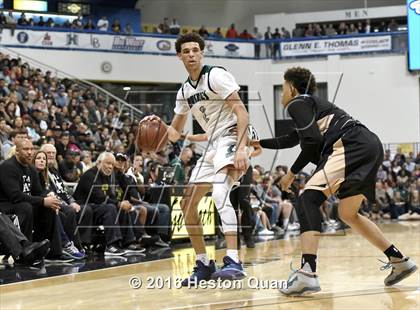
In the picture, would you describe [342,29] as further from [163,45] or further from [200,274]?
[200,274]

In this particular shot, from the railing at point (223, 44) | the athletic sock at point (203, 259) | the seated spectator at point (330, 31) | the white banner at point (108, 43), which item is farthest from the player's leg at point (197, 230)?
the seated spectator at point (330, 31)

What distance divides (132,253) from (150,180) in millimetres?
1727

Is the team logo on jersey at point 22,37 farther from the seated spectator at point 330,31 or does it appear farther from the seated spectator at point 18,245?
the seated spectator at point 18,245

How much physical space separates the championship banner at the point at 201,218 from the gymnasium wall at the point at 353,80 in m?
13.1

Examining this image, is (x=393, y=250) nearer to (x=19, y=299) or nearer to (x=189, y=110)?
(x=189, y=110)

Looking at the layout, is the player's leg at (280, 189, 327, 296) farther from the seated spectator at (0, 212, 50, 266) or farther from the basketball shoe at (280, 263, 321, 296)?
the seated spectator at (0, 212, 50, 266)

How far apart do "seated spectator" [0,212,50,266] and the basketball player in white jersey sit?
6.59ft

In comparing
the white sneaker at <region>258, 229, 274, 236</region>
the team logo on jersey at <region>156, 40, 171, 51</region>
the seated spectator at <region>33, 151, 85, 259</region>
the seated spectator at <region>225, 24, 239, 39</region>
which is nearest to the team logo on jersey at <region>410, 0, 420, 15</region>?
the seated spectator at <region>225, 24, 239, 39</region>

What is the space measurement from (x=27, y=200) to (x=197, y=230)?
2598mm

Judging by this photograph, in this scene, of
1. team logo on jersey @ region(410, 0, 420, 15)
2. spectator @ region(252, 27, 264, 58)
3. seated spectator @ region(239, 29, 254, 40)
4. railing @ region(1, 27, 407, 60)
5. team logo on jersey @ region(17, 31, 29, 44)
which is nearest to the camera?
team logo on jersey @ region(410, 0, 420, 15)

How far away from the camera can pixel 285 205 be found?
46.3 feet

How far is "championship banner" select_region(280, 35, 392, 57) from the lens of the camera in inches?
1003

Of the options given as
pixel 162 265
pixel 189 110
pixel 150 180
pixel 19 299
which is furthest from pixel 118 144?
pixel 19 299

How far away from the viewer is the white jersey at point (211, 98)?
559 centimetres
